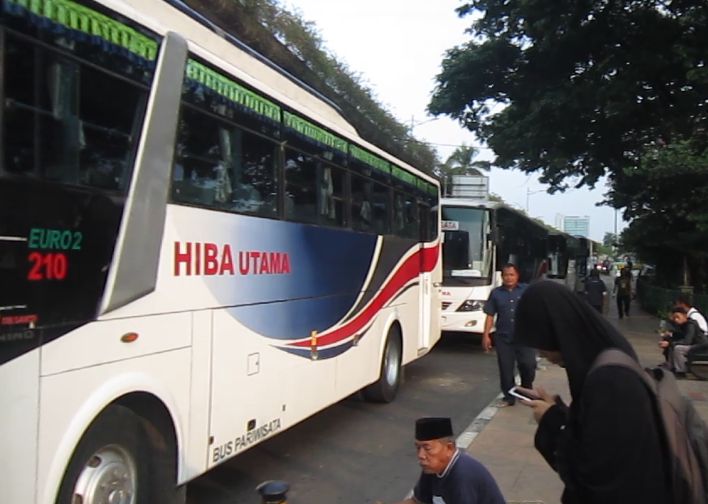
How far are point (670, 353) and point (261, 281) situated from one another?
25.6 feet

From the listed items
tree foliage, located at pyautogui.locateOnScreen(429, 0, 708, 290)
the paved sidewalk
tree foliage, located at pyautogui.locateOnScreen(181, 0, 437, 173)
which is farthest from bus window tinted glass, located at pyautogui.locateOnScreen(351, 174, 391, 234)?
tree foliage, located at pyautogui.locateOnScreen(429, 0, 708, 290)

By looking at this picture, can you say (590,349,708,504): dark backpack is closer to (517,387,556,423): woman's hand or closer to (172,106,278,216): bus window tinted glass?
(517,387,556,423): woman's hand

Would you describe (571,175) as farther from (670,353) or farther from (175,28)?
(175,28)

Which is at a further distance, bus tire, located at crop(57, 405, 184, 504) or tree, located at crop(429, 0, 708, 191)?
tree, located at crop(429, 0, 708, 191)

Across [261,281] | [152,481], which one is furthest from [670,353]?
[152,481]

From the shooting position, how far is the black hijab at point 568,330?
2.17 metres

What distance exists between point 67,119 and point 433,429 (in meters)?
2.32

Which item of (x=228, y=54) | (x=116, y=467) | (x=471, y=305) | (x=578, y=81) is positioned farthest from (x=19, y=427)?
(x=578, y=81)

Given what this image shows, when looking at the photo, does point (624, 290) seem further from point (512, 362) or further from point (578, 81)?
point (512, 362)

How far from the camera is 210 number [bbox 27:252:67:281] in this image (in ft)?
10.4

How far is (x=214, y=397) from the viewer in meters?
4.66

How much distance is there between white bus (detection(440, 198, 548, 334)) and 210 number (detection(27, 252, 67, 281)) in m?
11.1

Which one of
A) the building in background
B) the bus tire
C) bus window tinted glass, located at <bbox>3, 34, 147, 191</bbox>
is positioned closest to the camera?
bus window tinted glass, located at <bbox>3, 34, 147, 191</bbox>

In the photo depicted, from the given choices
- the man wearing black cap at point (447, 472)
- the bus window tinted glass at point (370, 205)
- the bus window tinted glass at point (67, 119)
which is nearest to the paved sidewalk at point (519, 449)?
the man wearing black cap at point (447, 472)
